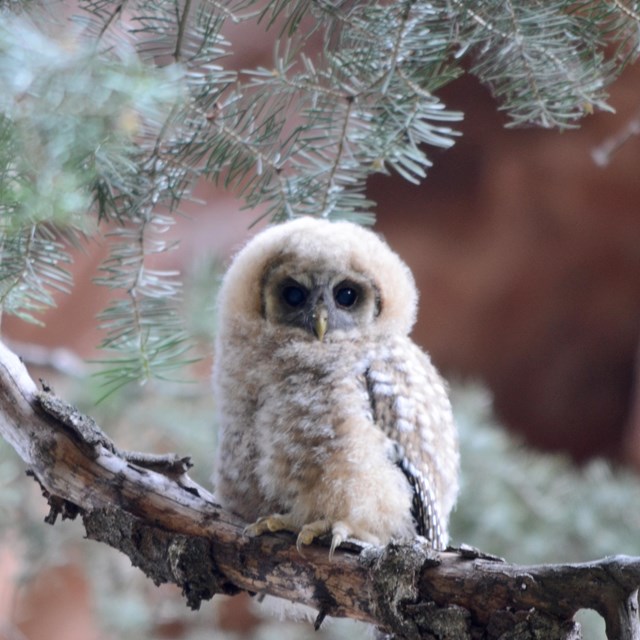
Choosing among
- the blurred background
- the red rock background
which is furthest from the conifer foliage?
the red rock background

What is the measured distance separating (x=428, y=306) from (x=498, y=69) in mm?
3985

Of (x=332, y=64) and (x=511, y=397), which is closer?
(x=332, y=64)

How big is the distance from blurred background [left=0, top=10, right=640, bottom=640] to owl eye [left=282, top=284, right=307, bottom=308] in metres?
1.58

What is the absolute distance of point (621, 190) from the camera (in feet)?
15.5

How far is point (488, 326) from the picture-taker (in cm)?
527

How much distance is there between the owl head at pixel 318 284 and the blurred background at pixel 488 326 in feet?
5.00

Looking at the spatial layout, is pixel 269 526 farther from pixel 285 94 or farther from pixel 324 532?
pixel 285 94

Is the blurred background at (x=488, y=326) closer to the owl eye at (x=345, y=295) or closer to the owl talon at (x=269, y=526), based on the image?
the owl eye at (x=345, y=295)

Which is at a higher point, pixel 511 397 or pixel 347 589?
pixel 511 397

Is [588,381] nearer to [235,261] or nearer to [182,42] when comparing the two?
[235,261]

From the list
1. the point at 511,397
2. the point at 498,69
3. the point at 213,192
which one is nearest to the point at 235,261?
the point at 498,69

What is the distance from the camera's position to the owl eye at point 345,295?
5.17ft

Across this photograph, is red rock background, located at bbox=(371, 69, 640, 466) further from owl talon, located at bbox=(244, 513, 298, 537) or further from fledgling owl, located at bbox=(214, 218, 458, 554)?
owl talon, located at bbox=(244, 513, 298, 537)

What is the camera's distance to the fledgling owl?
53.3 inches
